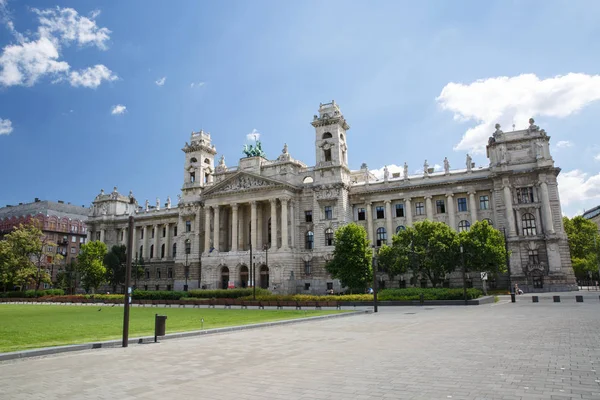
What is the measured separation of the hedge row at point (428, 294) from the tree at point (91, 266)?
177 feet

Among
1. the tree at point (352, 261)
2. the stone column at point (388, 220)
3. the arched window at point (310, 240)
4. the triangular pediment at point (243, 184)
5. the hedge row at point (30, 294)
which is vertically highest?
the triangular pediment at point (243, 184)

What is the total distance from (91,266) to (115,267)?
372 inches

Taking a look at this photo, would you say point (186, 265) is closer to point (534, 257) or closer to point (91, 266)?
point (91, 266)

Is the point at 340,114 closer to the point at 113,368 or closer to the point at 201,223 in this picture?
the point at 201,223

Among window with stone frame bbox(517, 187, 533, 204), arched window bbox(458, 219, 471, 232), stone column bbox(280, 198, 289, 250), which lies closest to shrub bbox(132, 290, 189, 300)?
stone column bbox(280, 198, 289, 250)

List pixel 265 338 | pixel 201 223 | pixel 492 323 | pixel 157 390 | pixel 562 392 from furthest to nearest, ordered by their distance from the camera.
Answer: pixel 201 223 → pixel 492 323 → pixel 265 338 → pixel 157 390 → pixel 562 392

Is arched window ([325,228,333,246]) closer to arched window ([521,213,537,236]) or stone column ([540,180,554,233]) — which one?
arched window ([521,213,537,236])

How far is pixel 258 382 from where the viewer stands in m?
9.93

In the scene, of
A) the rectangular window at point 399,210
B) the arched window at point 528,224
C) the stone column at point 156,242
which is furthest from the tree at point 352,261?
the stone column at point 156,242

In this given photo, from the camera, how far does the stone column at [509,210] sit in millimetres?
61406

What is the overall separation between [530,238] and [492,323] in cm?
4406

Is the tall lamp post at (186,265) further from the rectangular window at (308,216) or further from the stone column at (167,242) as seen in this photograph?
the rectangular window at (308,216)

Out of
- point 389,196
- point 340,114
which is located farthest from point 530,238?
point 340,114

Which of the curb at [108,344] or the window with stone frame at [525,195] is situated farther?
the window with stone frame at [525,195]
